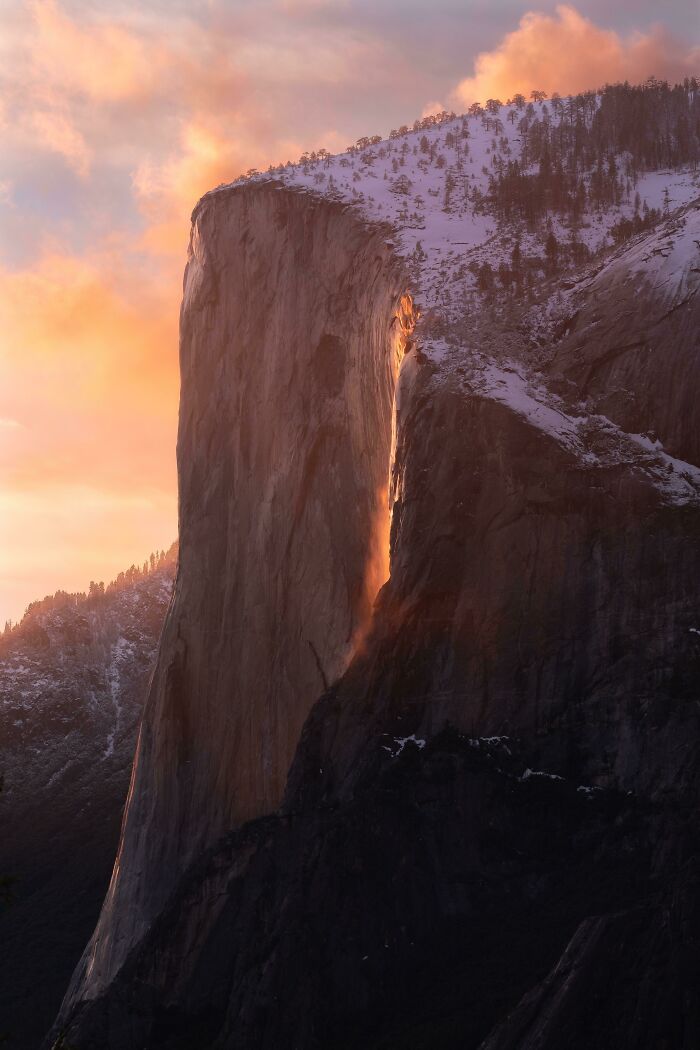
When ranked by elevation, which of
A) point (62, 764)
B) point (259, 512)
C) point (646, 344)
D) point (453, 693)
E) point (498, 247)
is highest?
point (498, 247)

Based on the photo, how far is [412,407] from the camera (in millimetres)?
54156

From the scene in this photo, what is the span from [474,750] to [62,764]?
58.2m

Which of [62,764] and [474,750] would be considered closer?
[474,750]

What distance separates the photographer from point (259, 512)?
67812 millimetres

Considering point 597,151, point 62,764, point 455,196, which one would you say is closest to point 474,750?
point 455,196

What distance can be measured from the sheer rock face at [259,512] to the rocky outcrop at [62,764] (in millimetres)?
10724

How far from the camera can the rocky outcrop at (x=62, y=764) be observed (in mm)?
82562

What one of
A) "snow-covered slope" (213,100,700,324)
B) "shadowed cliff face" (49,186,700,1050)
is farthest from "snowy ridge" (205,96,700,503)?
"shadowed cliff face" (49,186,700,1050)

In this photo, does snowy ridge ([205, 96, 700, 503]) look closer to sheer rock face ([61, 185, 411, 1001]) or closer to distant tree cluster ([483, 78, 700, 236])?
distant tree cluster ([483, 78, 700, 236])

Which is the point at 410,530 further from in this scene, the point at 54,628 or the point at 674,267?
the point at 54,628

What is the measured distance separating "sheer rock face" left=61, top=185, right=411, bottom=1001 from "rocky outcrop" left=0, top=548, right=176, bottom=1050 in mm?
10724

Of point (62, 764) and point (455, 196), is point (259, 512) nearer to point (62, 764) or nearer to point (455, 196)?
point (455, 196)

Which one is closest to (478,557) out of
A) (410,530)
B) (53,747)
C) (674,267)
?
(410,530)

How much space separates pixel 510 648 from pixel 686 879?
435 inches
